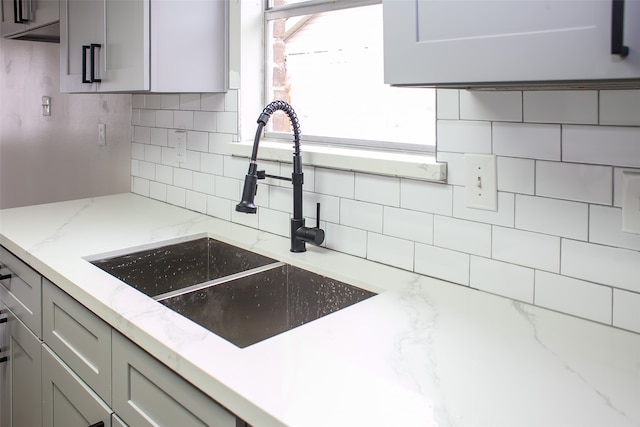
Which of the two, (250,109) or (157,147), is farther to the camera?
(157,147)

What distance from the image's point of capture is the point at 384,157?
5.05 feet

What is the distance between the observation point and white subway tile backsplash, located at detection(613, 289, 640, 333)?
108cm

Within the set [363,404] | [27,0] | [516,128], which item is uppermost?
[27,0]

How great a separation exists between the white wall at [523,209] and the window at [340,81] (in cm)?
22

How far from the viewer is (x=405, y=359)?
3.24ft

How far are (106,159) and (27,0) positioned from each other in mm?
754

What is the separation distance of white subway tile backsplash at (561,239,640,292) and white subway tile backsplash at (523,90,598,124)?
0.25 m

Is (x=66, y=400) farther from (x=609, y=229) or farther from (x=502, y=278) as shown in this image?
(x=609, y=229)

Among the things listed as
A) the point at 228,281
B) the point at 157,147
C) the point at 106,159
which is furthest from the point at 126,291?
the point at 106,159

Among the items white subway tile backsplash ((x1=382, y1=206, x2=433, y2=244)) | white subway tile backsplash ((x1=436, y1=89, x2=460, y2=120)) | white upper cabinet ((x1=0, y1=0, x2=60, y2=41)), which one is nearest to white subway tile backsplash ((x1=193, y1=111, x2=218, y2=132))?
white upper cabinet ((x1=0, y1=0, x2=60, y2=41))

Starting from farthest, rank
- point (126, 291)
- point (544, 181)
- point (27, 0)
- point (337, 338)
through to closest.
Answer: point (27, 0)
point (126, 291)
point (544, 181)
point (337, 338)

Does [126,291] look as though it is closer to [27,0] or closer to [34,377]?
[34,377]

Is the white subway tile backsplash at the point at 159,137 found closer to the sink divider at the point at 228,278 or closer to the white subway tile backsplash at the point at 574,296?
the sink divider at the point at 228,278

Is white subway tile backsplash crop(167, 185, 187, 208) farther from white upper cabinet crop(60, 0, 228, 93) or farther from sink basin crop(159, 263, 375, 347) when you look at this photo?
sink basin crop(159, 263, 375, 347)
